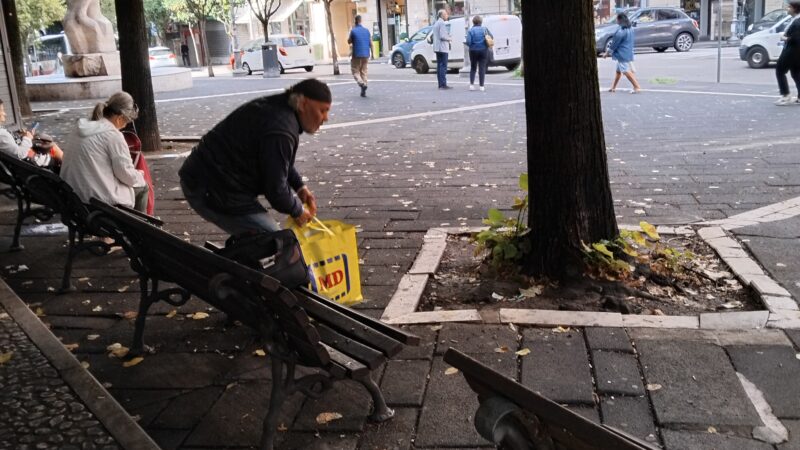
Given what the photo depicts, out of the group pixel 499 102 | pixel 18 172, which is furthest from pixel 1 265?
pixel 499 102

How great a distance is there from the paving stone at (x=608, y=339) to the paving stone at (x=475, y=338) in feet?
1.29

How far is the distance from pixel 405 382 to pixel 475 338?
609 millimetres

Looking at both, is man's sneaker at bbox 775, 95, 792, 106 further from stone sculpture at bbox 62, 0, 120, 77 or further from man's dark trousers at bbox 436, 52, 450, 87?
stone sculpture at bbox 62, 0, 120, 77

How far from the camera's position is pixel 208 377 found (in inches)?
150

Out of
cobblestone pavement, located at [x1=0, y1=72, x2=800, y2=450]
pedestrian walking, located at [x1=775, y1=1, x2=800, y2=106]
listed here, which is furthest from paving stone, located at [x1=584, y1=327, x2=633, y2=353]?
pedestrian walking, located at [x1=775, y1=1, x2=800, y2=106]

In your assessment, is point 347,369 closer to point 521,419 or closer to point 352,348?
point 352,348

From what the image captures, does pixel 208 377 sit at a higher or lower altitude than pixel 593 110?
lower

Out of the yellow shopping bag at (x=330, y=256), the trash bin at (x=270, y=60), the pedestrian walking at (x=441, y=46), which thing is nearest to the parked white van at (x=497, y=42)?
the pedestrian walking at (x=441, y=46)

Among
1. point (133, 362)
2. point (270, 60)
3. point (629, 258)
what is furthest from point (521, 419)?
point (270, 60)

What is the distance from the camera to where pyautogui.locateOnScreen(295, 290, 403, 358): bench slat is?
118 inches

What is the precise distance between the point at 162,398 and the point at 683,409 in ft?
7.71

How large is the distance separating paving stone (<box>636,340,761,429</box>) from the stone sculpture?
22.6 m

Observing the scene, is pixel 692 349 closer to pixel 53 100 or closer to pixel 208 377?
pixel 208 377

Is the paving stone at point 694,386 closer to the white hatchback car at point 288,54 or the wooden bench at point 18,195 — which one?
the wooden bench at point 18,195
